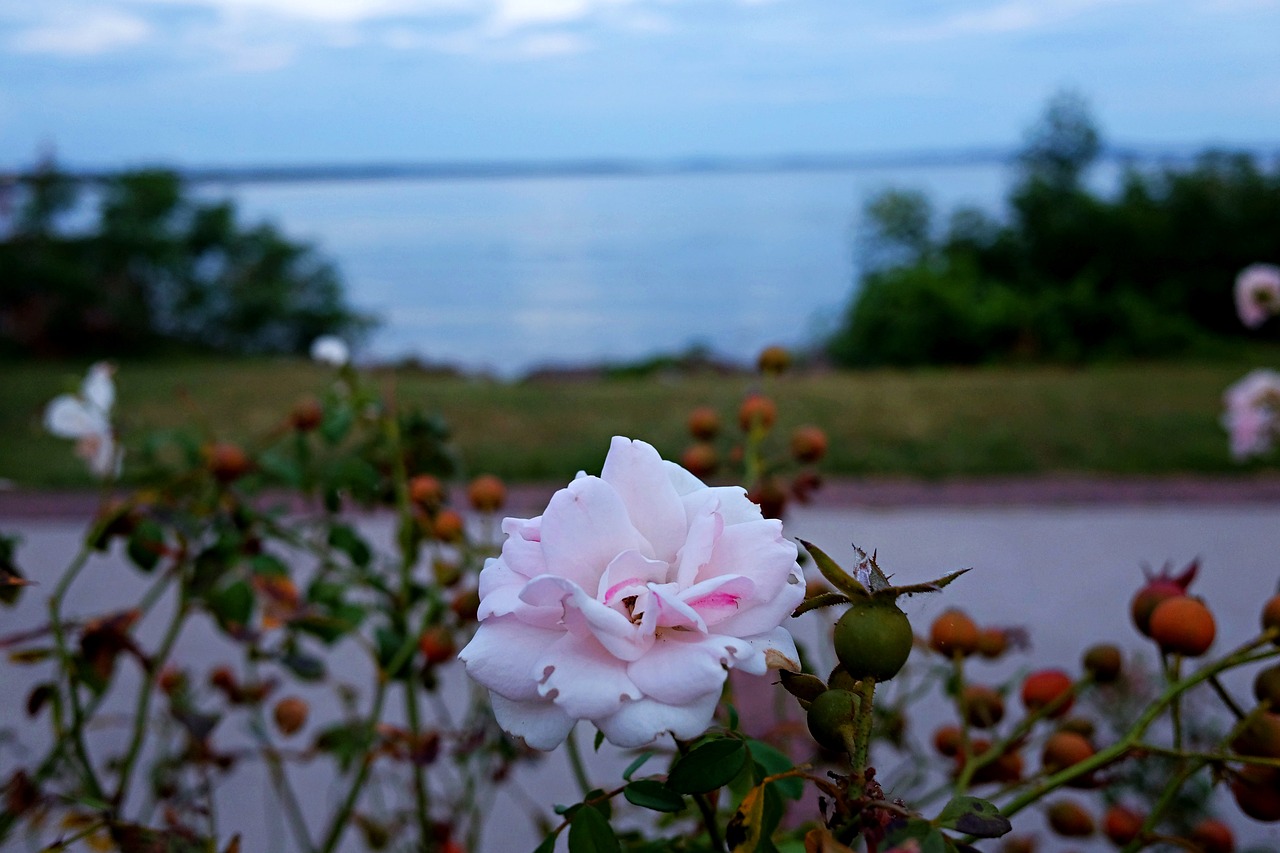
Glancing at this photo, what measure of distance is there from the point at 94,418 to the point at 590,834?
808 mm

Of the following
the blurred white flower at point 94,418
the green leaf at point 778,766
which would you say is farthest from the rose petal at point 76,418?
the green leaf at point 778,766

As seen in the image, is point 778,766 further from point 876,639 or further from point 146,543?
point 146,543

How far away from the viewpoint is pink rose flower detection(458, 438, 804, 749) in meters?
0.40

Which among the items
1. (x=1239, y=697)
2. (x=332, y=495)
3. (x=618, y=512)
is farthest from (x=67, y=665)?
(x=1239, y=697)

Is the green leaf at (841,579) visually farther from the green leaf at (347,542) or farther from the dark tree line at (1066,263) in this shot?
the dark tree line at (1066,263)

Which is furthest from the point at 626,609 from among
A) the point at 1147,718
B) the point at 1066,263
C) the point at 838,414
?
the point at 1066,263

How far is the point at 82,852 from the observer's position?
1458 mm

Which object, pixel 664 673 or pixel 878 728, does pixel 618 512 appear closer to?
pixel 664 673

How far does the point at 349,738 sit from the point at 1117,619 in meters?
2.32

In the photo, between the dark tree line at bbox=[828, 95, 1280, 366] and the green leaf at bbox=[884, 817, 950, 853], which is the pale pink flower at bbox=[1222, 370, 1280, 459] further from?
the dark tree line at bbox=[828, 95, 1280, 366]

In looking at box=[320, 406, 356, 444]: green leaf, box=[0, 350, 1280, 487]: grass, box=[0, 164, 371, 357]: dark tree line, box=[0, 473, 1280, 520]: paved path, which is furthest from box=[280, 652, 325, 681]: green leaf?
box=[0, 164, 371, 357]: dark tree line

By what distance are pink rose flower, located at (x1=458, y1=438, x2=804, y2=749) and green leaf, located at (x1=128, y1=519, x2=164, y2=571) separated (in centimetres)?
52

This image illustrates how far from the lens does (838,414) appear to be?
5223mm

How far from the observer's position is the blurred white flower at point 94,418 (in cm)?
108
